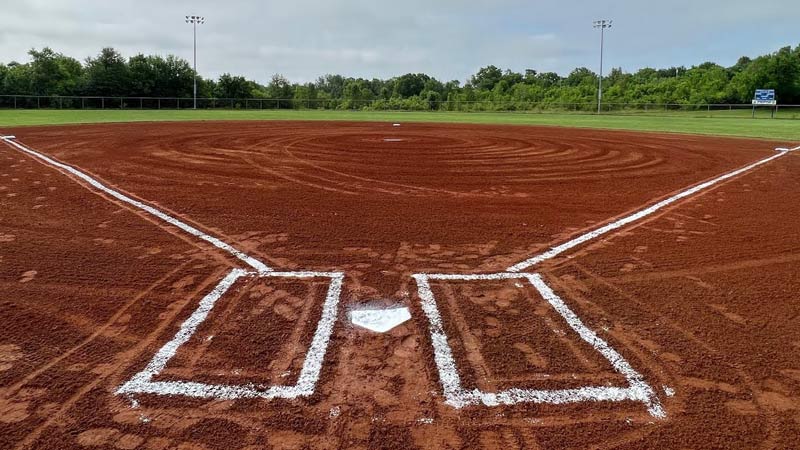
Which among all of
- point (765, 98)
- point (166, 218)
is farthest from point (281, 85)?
point (166, 218)

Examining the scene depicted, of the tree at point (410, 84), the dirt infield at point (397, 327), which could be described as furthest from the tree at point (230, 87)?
the dirt infield at point (397, 327)

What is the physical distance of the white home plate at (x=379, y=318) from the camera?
3.90 m

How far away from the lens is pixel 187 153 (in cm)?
1346

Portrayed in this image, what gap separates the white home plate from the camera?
390 cm

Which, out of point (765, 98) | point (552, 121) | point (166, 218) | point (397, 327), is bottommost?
point (397, 327)

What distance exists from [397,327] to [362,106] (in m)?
69.6

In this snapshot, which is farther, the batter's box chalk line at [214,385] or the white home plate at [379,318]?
the white home plate at [379,318]

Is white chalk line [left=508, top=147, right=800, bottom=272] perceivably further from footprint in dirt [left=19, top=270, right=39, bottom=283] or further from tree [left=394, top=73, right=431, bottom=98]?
tree [left=394, top=73, right=431, bottom=98]

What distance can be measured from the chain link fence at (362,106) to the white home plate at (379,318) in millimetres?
52747

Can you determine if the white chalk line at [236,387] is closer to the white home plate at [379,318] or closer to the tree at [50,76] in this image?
the white home plate at [379,318]

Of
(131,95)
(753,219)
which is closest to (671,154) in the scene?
(753,219)

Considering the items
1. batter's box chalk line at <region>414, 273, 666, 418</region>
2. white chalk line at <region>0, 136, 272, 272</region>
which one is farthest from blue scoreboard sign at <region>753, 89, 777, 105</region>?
batter's box chalk line at <region>414, 273, 666, 418</region>

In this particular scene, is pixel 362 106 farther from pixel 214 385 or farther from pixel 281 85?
pixel 214 385

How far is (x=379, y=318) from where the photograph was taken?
4.03 m
